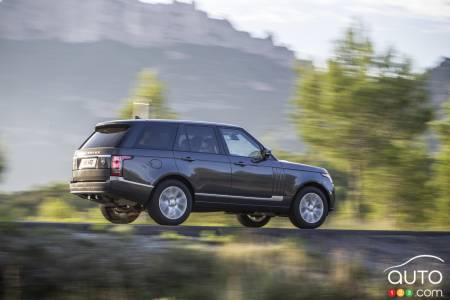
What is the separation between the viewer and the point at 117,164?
477 inches

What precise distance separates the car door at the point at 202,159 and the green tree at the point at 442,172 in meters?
25.9

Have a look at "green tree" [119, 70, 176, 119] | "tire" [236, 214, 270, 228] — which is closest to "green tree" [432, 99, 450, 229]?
"green tree" [119, 70, 176, 119]

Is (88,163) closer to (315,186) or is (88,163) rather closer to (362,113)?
(315,186)

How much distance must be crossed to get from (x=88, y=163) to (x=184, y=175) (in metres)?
1.47

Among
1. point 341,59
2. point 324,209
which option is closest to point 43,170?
point 341,59

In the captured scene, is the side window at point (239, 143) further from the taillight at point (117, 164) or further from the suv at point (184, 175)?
the taillight at point (117, 164)

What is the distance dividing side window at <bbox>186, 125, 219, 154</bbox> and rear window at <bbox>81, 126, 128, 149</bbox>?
1059mm

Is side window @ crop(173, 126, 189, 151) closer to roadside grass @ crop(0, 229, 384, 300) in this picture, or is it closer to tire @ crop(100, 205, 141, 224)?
tire @ crop(100, 205, 141, 224)

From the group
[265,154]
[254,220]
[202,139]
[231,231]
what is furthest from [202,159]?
[254,220]

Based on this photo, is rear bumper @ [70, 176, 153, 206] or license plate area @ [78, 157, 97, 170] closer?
rear bumper @ [70, 176, 153, 206]

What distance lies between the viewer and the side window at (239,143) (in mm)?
13367

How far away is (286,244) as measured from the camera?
31.7 feet

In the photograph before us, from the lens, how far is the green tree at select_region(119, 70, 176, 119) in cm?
4081

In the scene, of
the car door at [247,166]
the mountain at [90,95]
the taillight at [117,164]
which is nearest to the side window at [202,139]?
the car door at [247,166]
